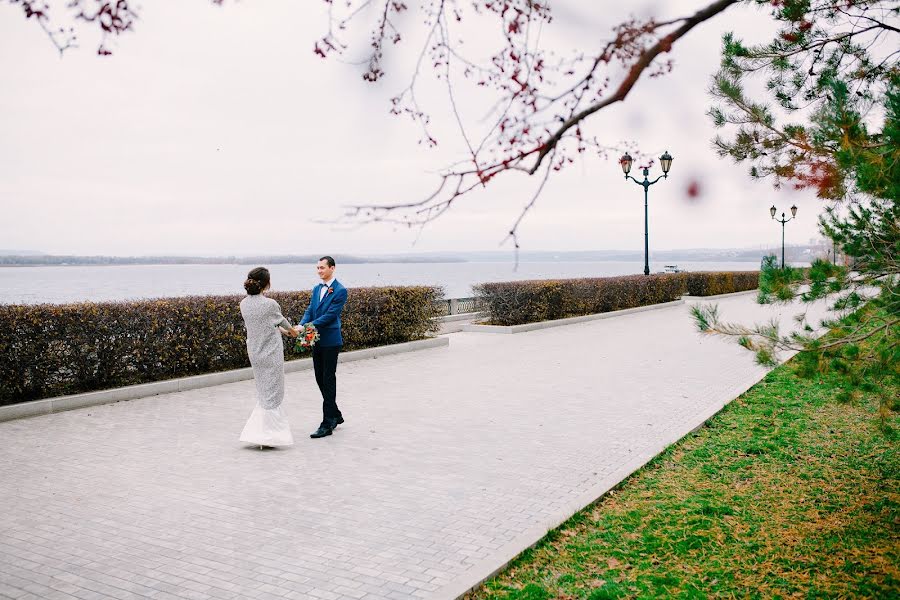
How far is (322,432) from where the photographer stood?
8.09 meters

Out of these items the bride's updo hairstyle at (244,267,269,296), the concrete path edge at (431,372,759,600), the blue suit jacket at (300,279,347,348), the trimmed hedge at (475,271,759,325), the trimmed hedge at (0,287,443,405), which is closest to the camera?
the concrete path edge at (431,372,759,600)

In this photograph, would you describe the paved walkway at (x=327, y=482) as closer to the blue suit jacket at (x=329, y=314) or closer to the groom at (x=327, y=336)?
the groom at (x=327, y=336)

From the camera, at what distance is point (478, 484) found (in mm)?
6301

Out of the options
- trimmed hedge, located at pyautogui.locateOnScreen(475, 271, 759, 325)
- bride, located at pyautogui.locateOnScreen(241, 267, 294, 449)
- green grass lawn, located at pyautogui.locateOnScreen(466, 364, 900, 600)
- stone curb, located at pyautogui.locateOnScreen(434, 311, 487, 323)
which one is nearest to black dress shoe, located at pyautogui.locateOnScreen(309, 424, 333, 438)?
bride, located at pyautogui.locateOnScreen(241, 267, 294, 449)

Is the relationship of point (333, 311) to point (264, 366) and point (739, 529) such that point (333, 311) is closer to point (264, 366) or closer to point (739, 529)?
point (264, 366)

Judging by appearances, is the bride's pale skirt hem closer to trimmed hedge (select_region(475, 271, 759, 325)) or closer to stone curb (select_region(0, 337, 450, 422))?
stone curb (select_region(0, 337, 450, 422))

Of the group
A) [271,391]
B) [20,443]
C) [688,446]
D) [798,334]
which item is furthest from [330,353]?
[798,334]

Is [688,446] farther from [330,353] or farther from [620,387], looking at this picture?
[330,353]

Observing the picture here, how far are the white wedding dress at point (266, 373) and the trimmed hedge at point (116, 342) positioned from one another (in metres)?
4.13

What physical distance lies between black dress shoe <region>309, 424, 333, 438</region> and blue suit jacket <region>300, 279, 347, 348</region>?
96 centimetres

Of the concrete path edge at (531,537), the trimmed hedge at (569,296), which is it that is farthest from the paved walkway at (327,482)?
the trimmed hedge at (569,296)

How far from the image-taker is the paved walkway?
15.0ft

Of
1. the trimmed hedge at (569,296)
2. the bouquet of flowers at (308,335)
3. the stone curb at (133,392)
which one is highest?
the bouquet of flowers at (308,335)

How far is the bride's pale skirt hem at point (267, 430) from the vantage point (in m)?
7.50
